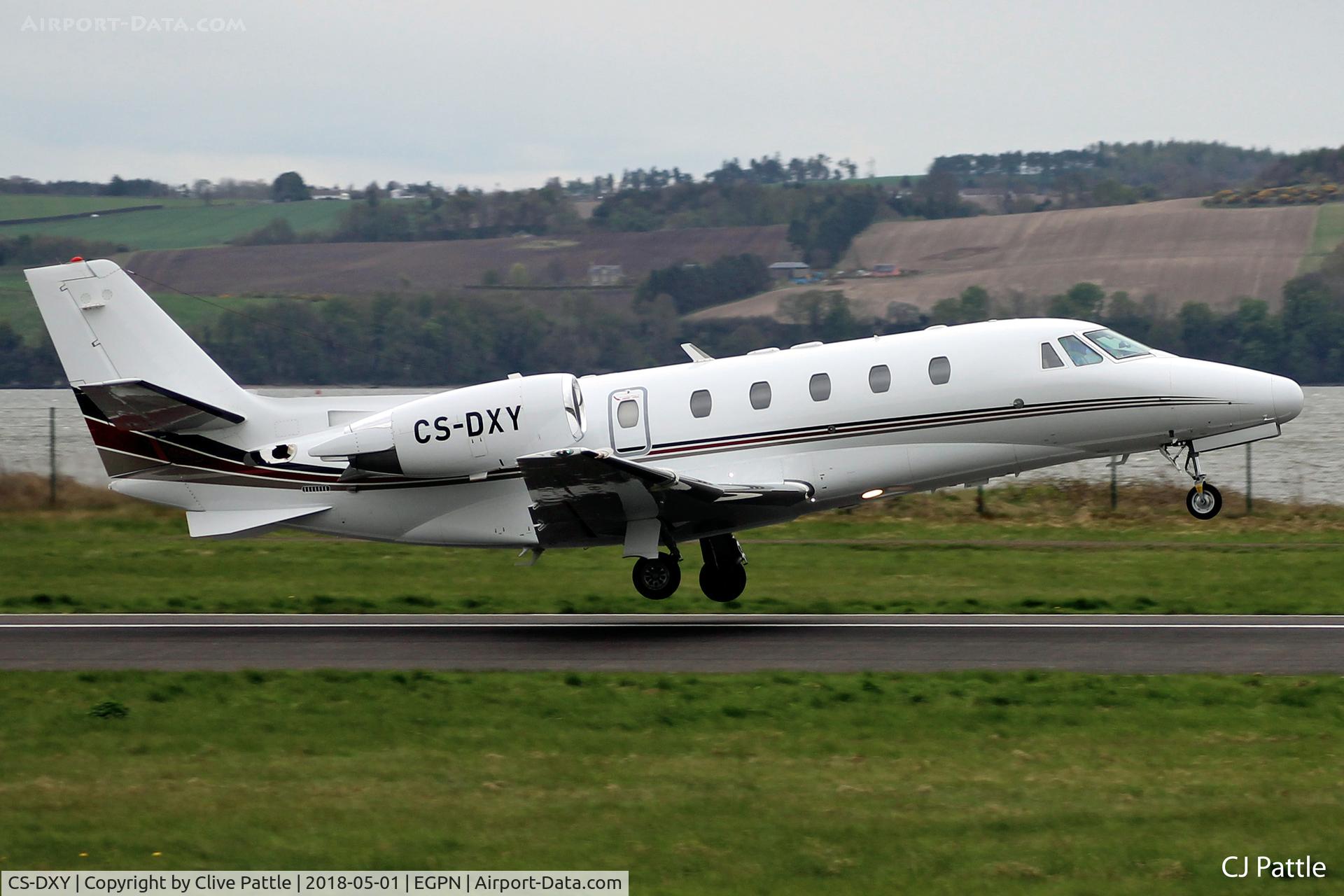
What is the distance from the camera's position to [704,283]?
7400 centimetres

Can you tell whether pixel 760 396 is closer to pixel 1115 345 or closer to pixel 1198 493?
pixel 1115 345

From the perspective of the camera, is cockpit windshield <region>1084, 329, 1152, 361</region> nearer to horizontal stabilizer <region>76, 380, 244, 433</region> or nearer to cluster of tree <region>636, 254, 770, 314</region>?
horizontal stabilizer <region>76, 380, 244, 433</region>

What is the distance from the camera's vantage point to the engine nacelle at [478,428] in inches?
733

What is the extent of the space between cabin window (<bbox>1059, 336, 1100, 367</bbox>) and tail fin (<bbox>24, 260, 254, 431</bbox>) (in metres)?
11.1

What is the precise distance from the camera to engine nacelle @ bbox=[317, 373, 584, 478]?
18.6 m

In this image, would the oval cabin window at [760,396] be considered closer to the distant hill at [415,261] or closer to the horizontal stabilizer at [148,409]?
the horizontal stabilizer at [148,409]

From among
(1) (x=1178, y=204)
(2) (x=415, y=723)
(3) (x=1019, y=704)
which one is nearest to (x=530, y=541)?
(2) (x=415, y=723)

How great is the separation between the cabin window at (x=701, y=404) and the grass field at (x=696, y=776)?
17.7ft

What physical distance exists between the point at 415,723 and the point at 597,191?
93.7m

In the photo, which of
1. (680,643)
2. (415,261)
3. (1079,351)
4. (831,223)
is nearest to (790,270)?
(831,223)

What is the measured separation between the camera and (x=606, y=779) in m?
10.6

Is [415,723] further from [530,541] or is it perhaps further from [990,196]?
[990,196]

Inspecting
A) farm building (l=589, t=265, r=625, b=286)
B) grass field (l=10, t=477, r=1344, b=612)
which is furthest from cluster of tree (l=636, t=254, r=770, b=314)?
grass field (l=10, t=477, r=1344, b=612)

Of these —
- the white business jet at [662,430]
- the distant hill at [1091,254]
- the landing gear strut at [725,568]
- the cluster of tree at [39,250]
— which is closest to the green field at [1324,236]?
the distant hill at [1091,254]
